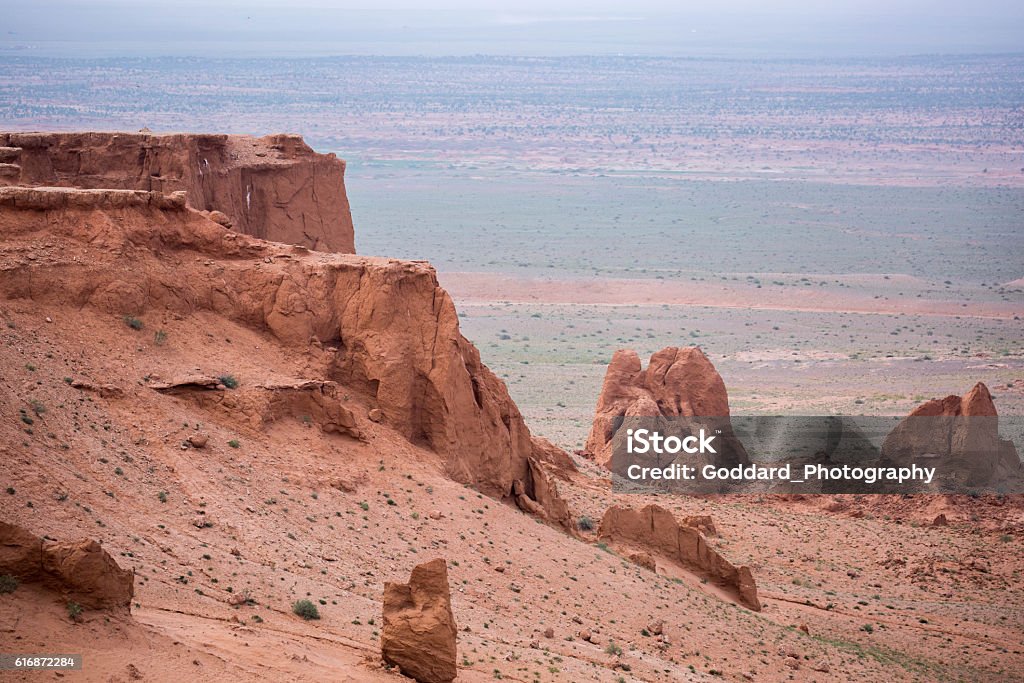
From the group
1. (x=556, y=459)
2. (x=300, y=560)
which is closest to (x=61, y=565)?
(x=300, y=560)

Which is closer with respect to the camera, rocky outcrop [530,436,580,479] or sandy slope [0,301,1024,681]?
sandy slope [0,301,1024,681]

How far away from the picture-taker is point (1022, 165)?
150375 mm

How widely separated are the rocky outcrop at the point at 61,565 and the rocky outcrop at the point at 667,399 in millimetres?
24964

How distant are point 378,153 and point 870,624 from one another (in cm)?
12776

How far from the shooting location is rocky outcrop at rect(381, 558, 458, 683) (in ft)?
52.3

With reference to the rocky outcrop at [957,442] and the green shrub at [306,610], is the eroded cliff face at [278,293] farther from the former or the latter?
the rocky outcrop at [957,442]

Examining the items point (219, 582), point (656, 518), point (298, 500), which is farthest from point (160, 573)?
point (656, 518)

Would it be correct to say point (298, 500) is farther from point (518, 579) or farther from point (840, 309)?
point (840, 309)

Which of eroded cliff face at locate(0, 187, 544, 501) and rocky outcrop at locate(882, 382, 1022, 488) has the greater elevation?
eroded cliff face at locate(0, 187, 544, 501)

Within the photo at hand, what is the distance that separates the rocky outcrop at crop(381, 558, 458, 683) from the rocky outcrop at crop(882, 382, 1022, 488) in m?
23.8

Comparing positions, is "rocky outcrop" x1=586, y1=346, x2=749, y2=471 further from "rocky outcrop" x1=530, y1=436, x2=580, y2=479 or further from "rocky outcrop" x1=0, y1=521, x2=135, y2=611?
"rocky outcrop" x1=0, y1=521, x2=135, y2=611

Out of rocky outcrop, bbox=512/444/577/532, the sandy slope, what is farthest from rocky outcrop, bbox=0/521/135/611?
rocky outcrop, bbox=512/444/577/532

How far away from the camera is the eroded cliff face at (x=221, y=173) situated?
27.8 metres

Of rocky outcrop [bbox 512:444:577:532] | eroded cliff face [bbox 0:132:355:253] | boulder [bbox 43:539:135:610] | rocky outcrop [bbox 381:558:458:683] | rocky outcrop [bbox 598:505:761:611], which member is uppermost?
eroded cliff face [bbox 0:132:355:253]
